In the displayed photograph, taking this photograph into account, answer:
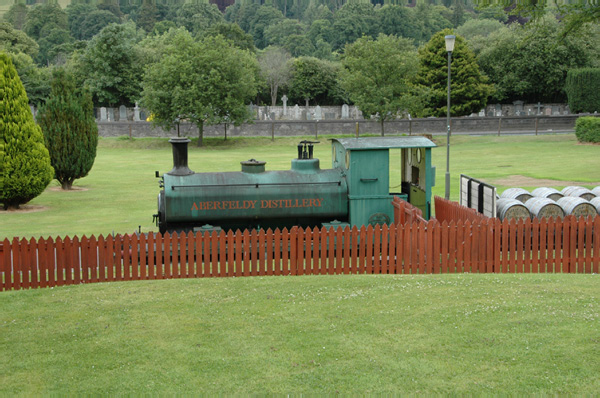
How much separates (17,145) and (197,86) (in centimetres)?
3121

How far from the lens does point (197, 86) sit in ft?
170

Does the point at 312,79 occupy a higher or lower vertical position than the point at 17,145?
higher

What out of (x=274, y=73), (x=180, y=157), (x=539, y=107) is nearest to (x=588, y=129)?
(x=539, y=107)

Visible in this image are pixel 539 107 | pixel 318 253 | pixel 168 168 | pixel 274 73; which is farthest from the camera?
pixel 274 73

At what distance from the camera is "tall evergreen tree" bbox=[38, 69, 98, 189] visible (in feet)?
85.6

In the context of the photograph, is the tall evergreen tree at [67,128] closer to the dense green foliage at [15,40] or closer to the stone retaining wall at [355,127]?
the stone retaining wall at [355,127]

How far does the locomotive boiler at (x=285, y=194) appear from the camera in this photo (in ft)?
48.1

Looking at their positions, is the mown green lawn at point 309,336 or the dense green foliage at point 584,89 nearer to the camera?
the mown green lawn at point 309,336

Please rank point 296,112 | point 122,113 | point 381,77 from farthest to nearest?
1. point 296,112
2. point 122,113
3. point 381,77

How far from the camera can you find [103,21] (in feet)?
423

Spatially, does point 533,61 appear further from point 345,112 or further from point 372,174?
point 372,174

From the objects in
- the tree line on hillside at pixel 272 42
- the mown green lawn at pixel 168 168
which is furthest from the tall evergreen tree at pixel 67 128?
the tree line on hillside at pixel 272 42

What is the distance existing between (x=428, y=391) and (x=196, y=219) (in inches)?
354

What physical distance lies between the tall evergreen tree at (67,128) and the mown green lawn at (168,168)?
132cm
